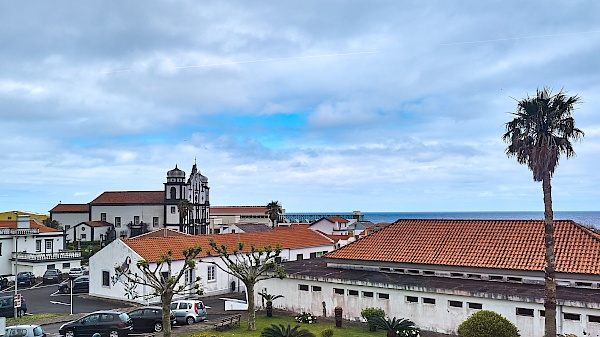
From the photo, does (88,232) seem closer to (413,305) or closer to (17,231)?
(17,231)

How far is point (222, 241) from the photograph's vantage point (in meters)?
50.3

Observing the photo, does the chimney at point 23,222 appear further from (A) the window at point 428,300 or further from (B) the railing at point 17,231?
(A) the window at point 428,300

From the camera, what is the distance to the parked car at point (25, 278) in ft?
170

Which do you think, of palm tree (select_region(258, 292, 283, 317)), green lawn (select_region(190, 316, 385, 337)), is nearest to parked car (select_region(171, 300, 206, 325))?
green lawn (select_region(190, 316, 385, 337))

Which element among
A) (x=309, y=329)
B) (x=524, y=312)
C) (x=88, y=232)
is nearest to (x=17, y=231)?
(x=309, y=329)

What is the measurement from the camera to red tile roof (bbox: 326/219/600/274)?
1155 inches

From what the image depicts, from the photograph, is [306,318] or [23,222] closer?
[306,318]

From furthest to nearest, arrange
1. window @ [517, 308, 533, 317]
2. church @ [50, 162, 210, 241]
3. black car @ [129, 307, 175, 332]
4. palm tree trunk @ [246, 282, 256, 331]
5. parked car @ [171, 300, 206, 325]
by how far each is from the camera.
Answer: church @ [50, 162, 210, 241] → parked car @ [171, 300, 206, 325] → black car @ [129, 307, 175, 332] → palm tree trunk @ [246, 282, 256, 331] → window @ [517, 308, 533, 317]

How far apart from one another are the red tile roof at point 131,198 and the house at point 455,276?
69.7 metres

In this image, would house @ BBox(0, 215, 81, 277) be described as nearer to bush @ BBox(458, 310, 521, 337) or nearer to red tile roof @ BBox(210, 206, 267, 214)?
bush @ BBox(458, 310, 521, 337)

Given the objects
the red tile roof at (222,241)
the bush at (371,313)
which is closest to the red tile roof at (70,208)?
the red tile roof at (222,241)

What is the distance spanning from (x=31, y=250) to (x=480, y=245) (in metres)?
47.8

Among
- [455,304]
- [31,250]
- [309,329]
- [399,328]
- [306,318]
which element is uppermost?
[31,250]

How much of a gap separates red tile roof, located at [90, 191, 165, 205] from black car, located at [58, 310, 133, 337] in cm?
7546
